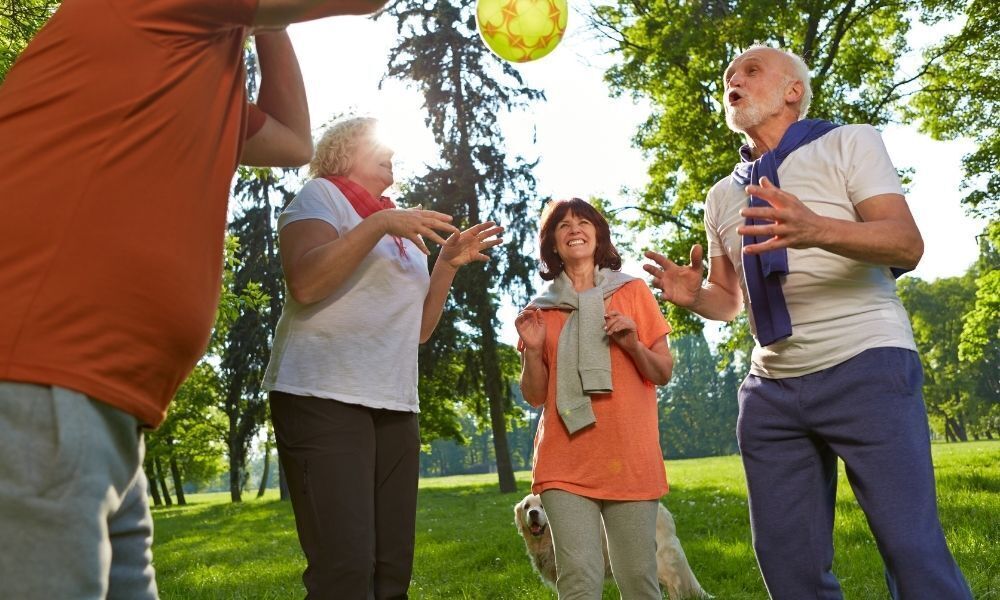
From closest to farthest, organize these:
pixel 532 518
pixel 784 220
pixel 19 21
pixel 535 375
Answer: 1. pixel 784 220
2. pixel 535 375
3. pixel 532 518
4. pixel 19 21

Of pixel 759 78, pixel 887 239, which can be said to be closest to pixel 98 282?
pixel 887 239

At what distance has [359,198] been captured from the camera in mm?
3770

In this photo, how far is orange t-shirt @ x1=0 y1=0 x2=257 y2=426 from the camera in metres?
1.53

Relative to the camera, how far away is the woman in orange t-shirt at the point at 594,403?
3859mm

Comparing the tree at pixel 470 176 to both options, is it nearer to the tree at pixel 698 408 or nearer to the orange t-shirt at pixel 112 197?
the orange t-shirt at pixel 112 197

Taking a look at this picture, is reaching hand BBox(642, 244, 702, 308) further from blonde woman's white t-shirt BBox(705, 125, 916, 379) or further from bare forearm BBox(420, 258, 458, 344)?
bare forearm BBox(420, 258, 458, 344)

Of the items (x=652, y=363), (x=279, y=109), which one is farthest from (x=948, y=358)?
(x=279, y=109)

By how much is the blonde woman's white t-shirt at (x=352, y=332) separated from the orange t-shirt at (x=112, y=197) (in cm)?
160

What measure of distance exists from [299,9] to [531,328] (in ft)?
8.77

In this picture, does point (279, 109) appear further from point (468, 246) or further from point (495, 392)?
point (495, 392)

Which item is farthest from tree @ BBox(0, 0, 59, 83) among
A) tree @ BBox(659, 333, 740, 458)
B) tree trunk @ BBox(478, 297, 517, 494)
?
tree @ BBox(659, 333, 740, 458)

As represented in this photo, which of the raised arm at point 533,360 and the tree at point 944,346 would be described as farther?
the tree at point 944,346

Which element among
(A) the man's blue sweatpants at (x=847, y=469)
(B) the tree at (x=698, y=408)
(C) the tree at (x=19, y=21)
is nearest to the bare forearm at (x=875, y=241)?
(A) the man's blue sweatpants at (x=847, y=469)

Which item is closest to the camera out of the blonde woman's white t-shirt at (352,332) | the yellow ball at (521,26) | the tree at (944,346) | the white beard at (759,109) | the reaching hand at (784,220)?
the reaching hand at (784,220)
